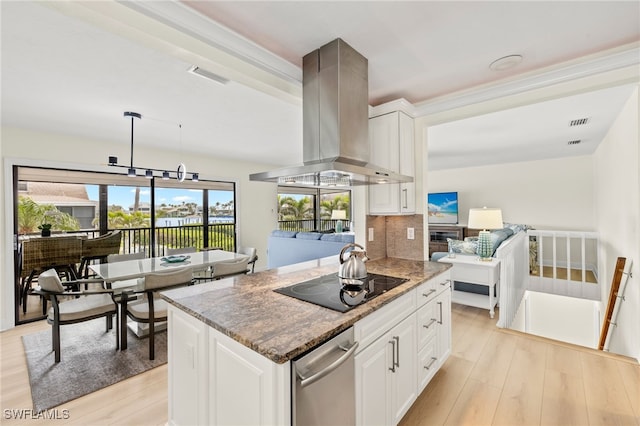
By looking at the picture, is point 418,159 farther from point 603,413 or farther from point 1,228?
point 1,228

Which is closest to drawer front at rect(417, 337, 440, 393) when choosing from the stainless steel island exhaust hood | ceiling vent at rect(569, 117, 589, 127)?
the stainless steel island exhaust hood

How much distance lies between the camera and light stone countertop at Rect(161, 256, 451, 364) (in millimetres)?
1072

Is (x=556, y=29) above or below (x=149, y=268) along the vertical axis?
above

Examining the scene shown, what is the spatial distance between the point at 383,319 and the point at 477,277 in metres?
2.70

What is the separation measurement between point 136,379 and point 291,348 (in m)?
2.15

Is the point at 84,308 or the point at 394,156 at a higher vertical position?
the point at 394,156

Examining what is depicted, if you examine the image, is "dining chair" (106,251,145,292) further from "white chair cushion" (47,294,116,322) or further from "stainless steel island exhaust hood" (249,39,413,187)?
"stainless steel island exhaust hood" (249,39,413,187)

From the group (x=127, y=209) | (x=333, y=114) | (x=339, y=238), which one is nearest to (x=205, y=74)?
(x=333, y=114)

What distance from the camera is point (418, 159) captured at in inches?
104

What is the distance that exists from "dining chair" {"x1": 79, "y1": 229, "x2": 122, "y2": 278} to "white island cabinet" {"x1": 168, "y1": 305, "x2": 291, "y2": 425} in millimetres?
3435

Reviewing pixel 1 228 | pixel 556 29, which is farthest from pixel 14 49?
pixel 556 29

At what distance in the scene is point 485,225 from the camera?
3988 mm

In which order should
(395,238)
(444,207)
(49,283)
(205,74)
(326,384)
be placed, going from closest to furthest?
(326,384)
(205,74)
(49,283)
(395,238)
(444,207)

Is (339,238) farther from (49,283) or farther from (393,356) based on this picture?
(49,283)
